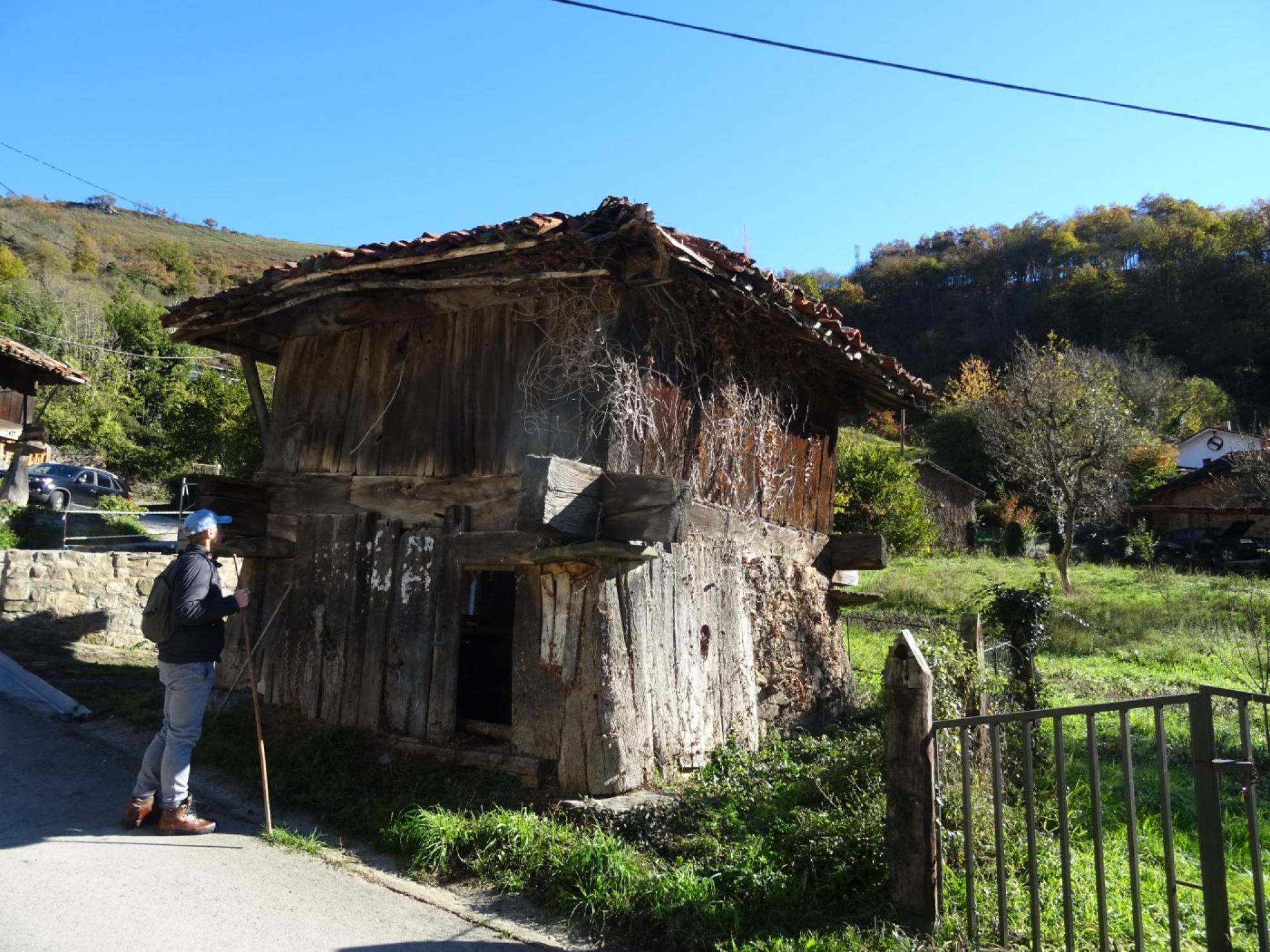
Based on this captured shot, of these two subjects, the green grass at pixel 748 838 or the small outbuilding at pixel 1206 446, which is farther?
the small outbuilding at pixel 1206 446

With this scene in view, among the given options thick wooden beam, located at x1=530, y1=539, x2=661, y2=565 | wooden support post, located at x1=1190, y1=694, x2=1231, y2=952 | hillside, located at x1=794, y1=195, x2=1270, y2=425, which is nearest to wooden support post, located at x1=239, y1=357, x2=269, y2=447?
thick wooden beam, located at x1=530, y1=539, x2=661, y2=565

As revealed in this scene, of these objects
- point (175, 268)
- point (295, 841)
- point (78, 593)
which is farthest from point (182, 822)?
point (175, 268)

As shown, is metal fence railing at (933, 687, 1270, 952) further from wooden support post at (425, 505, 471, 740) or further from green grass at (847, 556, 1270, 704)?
wooden support post at (425, 505, 471, 740)

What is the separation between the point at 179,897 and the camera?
4242mm

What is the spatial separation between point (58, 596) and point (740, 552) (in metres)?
8.91

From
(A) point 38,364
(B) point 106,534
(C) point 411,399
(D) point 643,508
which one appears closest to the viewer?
(D) point 643,508

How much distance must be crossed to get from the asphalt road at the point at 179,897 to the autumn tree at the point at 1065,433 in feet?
73.6

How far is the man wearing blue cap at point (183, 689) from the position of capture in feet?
16.6

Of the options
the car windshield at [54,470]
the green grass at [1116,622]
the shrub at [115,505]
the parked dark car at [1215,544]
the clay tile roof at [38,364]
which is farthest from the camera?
the parked dark car at [1215,544]

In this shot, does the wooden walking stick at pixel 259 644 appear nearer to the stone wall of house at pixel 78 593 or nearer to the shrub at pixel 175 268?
the stone wall of house at pixel 78 593

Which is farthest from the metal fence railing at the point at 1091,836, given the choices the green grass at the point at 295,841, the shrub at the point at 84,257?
the shrub at the point at 84,257

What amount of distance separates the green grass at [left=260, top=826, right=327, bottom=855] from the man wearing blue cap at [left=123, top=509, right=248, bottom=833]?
37cm

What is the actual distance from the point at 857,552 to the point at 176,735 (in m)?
6.28

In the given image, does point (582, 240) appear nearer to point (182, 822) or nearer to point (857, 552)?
point (182, 822)
